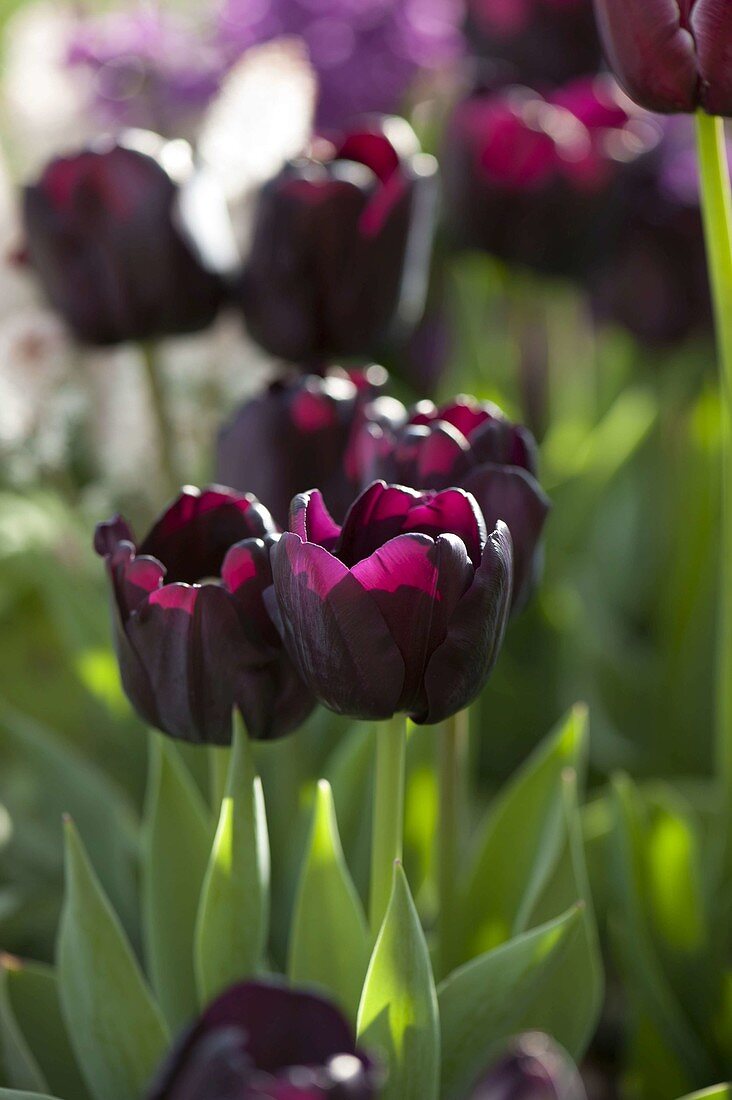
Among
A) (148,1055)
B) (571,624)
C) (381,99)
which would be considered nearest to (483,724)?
(571,624)

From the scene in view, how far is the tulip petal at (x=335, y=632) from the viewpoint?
12.4 inches

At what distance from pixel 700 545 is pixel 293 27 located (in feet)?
1.80

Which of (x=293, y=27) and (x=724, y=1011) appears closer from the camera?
(x=724, y=1011)

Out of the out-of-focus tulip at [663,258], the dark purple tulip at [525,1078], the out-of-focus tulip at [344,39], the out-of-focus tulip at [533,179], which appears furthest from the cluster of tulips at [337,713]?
the out-of-focus tulip at [344,39]

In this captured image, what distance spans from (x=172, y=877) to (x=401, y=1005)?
149mm

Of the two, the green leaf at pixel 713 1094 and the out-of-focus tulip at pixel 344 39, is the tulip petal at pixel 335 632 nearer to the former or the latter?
the green leaf at pixel 713 1094

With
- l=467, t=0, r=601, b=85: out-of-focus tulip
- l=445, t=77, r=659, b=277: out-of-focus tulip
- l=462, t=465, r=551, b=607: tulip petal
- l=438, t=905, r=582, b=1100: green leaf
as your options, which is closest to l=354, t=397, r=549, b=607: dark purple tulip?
l=462, t=465, r=551, b=607: tulip petal

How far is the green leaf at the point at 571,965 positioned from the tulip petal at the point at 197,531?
0.49 ft

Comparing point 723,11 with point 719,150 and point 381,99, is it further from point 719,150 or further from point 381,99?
point 381,99

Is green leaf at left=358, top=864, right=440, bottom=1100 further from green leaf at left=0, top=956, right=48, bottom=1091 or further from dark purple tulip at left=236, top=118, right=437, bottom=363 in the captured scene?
dark purple tulip at left=236, top=118, right=437, bottom=363

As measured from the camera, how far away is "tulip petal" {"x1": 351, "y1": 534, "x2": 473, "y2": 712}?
32cm

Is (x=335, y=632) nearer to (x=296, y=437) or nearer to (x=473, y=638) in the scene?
(x=473, y=638)

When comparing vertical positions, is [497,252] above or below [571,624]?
above

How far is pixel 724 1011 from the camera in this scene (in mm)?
536
